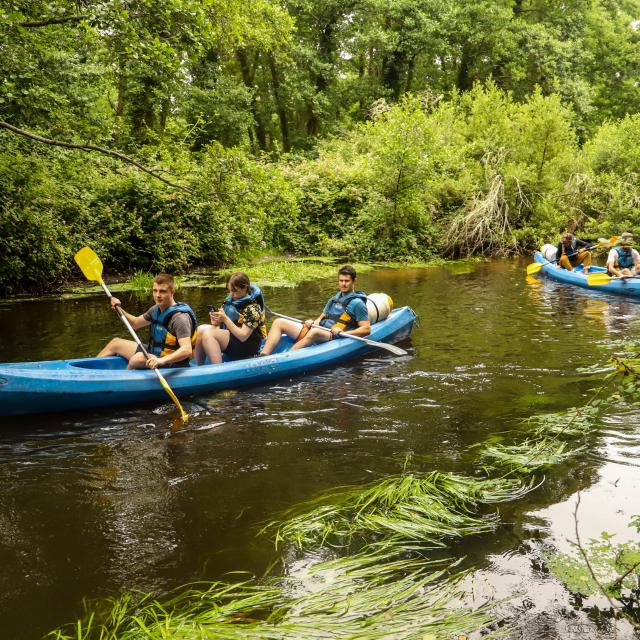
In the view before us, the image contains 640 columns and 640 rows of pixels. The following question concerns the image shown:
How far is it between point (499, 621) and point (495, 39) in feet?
93.8

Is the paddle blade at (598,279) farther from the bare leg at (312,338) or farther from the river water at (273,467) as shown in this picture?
the bare leg at (312,338)

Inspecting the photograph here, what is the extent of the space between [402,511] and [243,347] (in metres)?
3.21

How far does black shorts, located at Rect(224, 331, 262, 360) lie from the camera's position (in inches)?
245

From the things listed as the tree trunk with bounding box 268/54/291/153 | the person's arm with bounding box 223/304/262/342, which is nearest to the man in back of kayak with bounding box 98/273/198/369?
the person's arm with bounding box 223/304/262/342

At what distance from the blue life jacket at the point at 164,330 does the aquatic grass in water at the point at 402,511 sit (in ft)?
7.64

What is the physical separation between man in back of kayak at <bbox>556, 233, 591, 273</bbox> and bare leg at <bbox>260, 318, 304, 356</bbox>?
24.6ft

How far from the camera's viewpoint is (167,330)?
213 inches

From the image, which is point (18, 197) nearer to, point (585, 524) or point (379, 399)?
point (379, 399)

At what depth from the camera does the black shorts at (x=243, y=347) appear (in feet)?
20.4

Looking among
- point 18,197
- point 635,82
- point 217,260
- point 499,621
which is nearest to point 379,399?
point 499,621

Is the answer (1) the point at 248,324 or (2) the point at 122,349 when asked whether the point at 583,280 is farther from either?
(2) the point at 122,349

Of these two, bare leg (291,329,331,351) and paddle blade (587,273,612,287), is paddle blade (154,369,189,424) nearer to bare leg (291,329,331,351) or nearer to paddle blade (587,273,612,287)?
bare leg (291,329,331,351)

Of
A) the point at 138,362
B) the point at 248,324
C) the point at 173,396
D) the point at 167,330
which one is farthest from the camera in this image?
the point at 248,324

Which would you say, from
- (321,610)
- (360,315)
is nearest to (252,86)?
(360,315)
